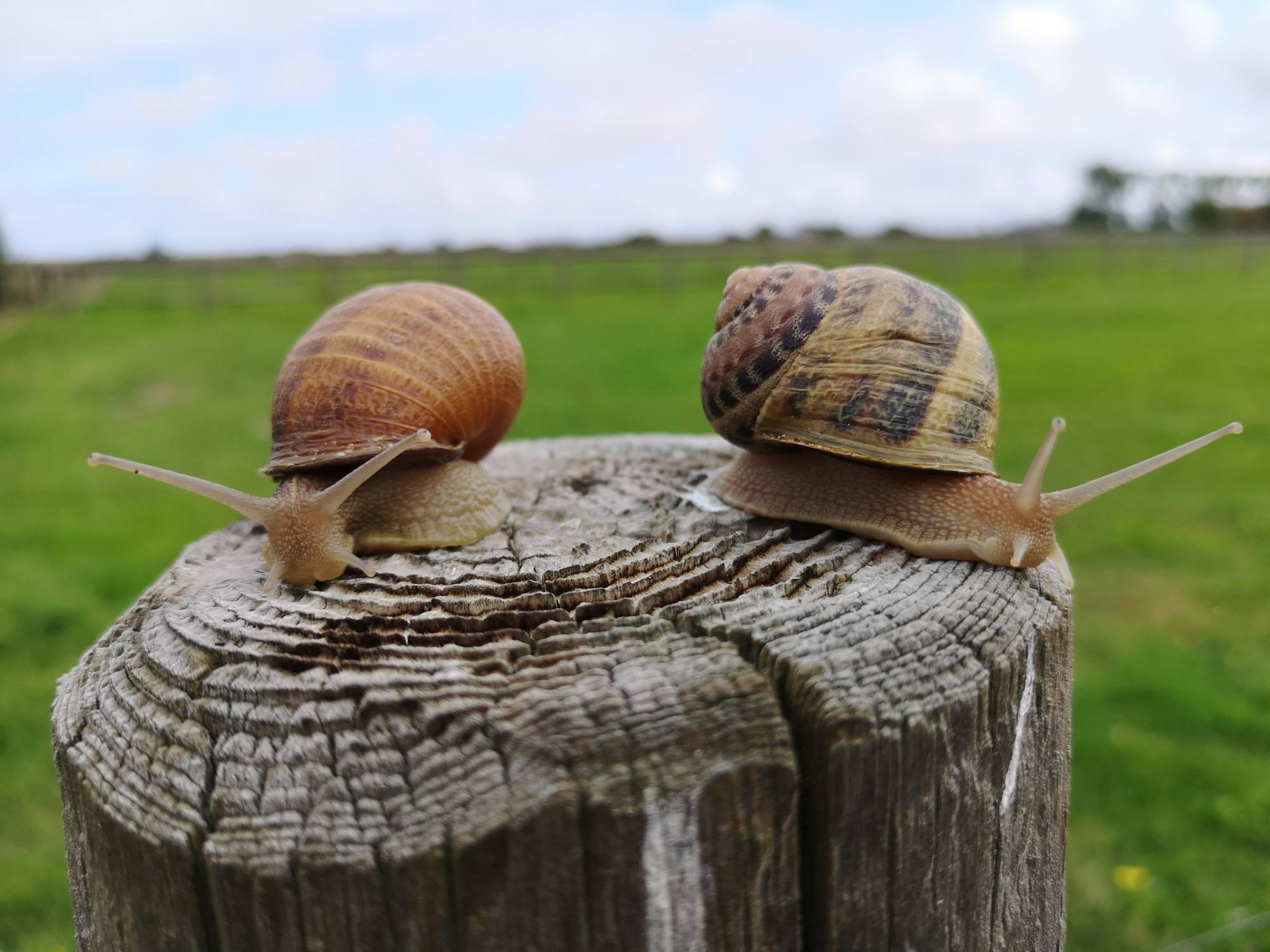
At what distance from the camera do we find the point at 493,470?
287cm

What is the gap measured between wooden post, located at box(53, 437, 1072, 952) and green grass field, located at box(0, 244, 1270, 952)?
6.53 feet

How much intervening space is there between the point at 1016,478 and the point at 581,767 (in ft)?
20.2

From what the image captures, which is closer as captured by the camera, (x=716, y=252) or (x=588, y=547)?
(x=588, y=547)

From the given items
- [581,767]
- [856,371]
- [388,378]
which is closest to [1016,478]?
[856,371]

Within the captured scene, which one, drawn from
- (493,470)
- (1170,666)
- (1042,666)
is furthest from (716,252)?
(1042,666)

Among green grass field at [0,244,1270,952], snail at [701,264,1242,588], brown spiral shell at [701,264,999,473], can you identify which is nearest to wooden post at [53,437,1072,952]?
snail at [701,264,1242,588]

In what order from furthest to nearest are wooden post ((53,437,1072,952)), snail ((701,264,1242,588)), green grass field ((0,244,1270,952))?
1. green grass field ((0,244,1270,952))
2. snail ((701,264,1242,588))
3. wooden post ((53,437,1072,952))

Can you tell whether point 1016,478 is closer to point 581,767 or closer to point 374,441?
point 374,441

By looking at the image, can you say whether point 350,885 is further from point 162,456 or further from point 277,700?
point 162,456

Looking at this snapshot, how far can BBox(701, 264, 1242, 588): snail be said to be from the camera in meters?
1.99

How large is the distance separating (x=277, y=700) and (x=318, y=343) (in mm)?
986

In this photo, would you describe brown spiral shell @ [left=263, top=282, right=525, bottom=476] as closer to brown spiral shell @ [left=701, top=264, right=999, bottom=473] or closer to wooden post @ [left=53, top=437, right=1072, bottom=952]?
wooden post @ [left=53, top=437, right=1072, bottom=952]

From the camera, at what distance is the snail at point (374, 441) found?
200cm

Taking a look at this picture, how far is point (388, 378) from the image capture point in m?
2.13
